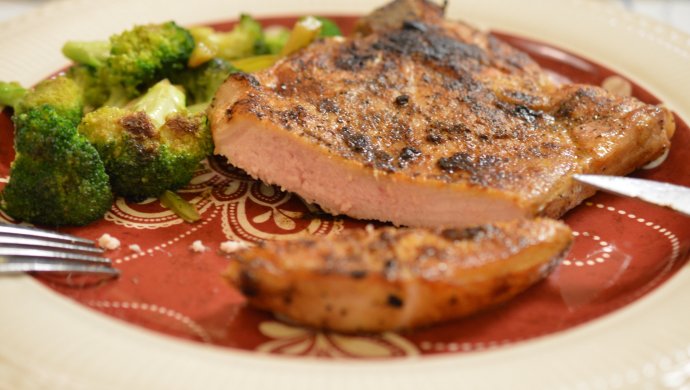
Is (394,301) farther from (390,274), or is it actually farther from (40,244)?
(40,244)

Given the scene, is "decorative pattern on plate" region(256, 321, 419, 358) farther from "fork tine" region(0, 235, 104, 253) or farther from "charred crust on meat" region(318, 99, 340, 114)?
"charred crust on meat" region(318, 99, 340, 114)

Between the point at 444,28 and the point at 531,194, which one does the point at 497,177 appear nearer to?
the point at 531,194

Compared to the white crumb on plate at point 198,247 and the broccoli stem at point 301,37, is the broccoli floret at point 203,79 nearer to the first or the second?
the broccoli stem at point 301,37

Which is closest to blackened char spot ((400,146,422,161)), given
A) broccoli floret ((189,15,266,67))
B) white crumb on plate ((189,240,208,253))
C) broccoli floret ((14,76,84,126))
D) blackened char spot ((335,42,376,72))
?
blackened char spot ((335,42,376,72))

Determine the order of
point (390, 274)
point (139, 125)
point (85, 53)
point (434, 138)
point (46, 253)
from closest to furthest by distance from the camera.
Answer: point (390, 274), point (46, 253), point (434, 138), point (139, 125), point (85, 53)

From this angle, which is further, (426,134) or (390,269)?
(426,134)

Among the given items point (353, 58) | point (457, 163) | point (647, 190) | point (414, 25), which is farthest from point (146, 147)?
point (647, 190)

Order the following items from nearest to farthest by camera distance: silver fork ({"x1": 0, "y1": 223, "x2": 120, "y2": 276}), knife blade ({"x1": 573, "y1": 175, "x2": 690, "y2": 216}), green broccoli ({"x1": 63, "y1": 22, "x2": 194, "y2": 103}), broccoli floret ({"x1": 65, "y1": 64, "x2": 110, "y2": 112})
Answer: silver fork ({"x1": 0, "y1": 223, "x2": 120, "y2": 276}), knife blade ({"x1": 573, "y1": 175, "x2": 690, "y2": 216}), green broccoli ({"x1": 63, "y1": 22, "x2": 194, "y2": 103}), broccoli floret ({"x1": 65, "y1": 64, "x2": 110, "y2": 112})
